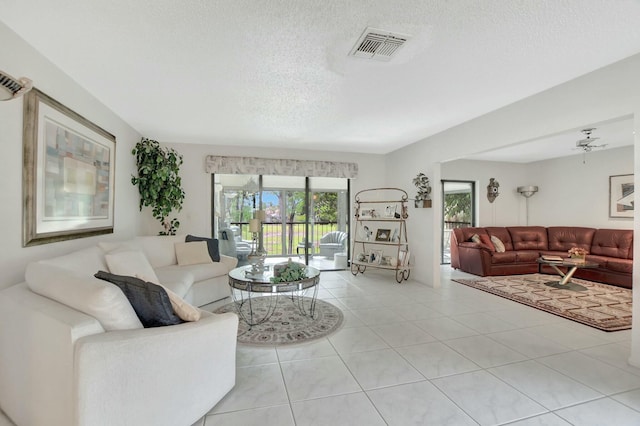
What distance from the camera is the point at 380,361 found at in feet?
7.82

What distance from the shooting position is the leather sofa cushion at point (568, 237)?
559 cm

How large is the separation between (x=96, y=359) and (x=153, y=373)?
28cm

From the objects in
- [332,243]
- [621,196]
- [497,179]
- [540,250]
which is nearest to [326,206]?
[332,243]

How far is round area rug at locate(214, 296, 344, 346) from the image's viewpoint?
2.78 m

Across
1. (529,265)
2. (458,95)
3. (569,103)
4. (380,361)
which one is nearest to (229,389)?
(380,361)

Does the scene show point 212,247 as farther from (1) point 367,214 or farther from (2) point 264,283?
(1) point 367,214

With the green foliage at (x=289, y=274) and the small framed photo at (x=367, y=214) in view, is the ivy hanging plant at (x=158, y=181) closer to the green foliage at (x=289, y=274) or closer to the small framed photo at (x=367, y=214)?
the green foliage at (x=289, y=274)

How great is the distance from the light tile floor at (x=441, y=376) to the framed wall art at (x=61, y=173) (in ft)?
4.60

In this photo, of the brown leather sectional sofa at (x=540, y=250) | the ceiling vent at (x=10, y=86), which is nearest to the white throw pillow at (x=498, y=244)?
the brown leather sectional sofa at (x=540, y=250)

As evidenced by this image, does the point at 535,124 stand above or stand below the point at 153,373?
above

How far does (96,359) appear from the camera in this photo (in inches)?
52.9

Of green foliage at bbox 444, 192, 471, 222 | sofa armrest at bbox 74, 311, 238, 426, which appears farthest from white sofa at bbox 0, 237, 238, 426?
green foliage at bbox 444, 192, 471, 222

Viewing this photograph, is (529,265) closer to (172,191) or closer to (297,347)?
(297,347)

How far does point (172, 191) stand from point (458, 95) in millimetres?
4109
